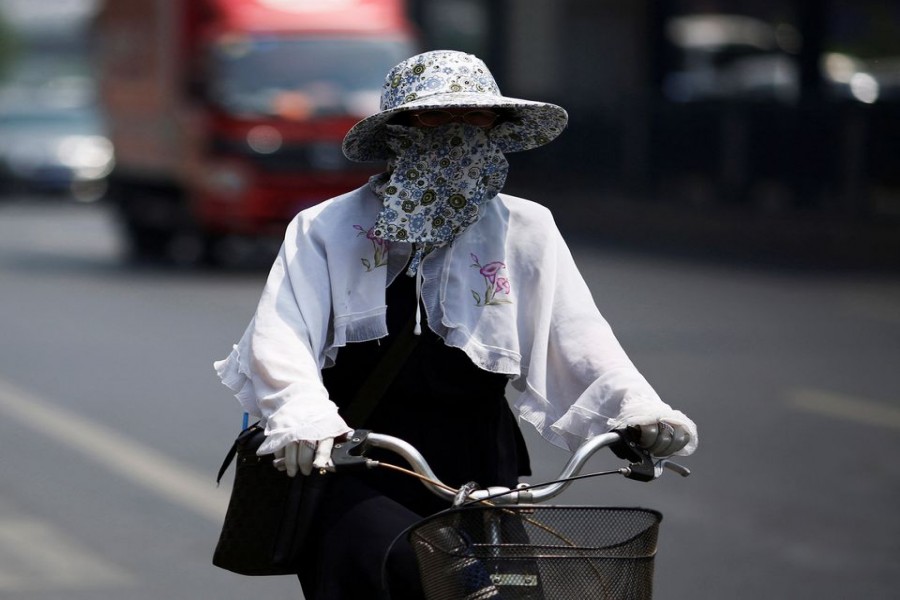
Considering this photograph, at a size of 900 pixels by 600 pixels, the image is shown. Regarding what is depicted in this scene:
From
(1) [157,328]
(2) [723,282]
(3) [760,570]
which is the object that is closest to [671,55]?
(2) [723,282]

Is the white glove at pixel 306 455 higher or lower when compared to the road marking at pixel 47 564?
higher

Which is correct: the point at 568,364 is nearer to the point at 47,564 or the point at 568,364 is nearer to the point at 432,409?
the point at 432,409

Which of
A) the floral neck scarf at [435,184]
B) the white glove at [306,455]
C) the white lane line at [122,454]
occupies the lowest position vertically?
the white lane line at [122,454]

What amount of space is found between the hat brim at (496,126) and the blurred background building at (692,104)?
15185 millimetres

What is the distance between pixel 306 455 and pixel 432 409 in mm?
429

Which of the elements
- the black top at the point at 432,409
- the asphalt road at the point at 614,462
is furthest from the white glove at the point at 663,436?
the asphalt road at the point at 614,462

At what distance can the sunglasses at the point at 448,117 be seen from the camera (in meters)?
3.48

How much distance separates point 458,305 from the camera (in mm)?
3410

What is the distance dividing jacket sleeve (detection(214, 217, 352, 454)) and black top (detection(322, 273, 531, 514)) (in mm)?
118

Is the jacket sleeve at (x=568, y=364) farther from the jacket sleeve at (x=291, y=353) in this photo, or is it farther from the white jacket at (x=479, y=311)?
the jacket sleeve at (x=291, y=353)

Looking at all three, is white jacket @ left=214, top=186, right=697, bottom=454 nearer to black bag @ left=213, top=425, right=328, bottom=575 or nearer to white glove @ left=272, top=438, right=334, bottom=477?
black bag @ left=213, top=425, right=328, bottom=575

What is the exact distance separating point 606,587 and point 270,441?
66 cm

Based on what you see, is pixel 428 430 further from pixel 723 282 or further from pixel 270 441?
pixel 723 282

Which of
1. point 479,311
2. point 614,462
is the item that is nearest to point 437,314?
point 479,311
